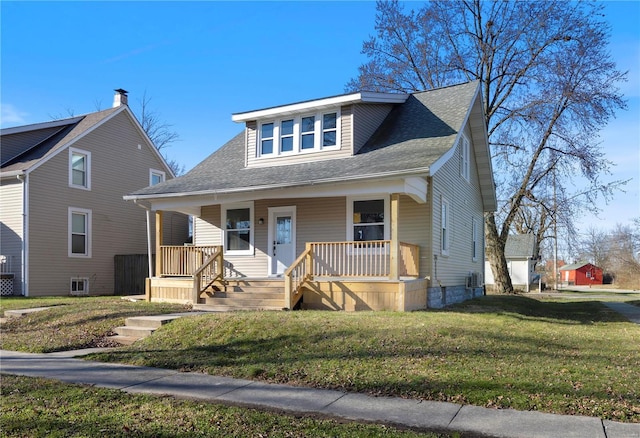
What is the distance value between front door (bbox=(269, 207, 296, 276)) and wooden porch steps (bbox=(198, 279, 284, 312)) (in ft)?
6.31

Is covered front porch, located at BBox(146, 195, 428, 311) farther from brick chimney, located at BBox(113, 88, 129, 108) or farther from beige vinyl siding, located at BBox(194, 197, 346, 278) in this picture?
brick chimney, located at BBox(113, 88, 129, 108)

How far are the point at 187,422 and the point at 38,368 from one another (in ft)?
Result: 12.4

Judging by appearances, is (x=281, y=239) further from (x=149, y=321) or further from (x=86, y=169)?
(x=86, y=169)

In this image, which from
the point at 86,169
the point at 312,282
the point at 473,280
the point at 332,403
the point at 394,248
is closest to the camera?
the point at 332,403

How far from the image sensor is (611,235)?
229ft

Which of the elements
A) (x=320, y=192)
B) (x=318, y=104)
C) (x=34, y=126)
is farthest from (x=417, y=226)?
(x=34, y=126)

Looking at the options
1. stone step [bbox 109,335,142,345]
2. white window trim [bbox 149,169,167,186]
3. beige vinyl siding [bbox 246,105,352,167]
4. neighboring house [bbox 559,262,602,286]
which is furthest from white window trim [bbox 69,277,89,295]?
neighboring house [bbox 559,262,602,286]

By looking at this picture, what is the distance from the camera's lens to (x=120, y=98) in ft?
71.9

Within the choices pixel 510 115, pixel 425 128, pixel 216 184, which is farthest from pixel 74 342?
pixel 510 115

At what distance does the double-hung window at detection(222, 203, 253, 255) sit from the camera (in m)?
15.4

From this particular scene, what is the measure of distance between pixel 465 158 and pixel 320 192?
24.3 ft

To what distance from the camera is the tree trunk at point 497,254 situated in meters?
25.9

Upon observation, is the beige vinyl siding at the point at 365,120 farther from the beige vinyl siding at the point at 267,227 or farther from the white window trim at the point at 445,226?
the white window trim at the point at 445,226

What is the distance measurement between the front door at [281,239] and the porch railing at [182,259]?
1.86 metres
